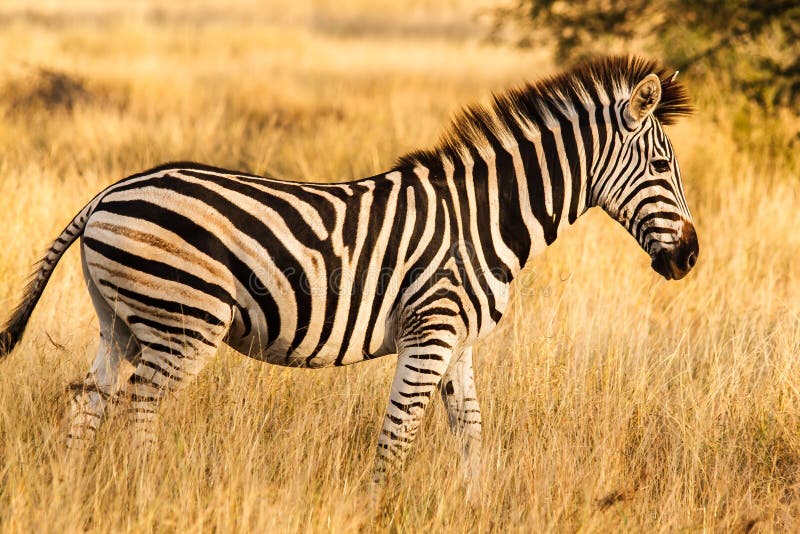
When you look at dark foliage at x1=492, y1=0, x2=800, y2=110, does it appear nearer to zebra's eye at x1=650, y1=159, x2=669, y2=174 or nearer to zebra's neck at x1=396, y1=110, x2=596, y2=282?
zebra's eye at x1=650, y1=159, x2=669, y2=174

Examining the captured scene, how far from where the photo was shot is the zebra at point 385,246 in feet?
12.6

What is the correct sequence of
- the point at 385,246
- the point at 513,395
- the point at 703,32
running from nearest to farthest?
1. the point at 385,246
2. the point at 513,395
3. the point at 703,32

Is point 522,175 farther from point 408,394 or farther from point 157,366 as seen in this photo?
point 157,366

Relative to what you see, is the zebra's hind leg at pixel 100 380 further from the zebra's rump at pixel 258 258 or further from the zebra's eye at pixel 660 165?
the zebra's eye at pixel 660 165

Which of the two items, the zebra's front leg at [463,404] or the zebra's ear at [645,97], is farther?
the zebra's front leg at [463,404]

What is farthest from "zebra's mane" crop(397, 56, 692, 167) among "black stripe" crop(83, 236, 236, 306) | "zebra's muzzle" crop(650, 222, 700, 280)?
"black stripe" crop(83, 236, 236, 306)

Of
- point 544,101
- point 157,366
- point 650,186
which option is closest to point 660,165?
point 650,186

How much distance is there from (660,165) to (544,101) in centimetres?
62

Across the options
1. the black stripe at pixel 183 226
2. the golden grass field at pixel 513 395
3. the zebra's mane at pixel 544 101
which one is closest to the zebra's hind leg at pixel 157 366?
the golden grass field at pixel 513 395

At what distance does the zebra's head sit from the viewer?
4305 mm

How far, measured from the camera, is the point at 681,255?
14.1 feet

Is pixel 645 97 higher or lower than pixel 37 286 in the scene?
higher

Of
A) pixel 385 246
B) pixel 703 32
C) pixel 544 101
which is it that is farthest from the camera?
pixel 703 32

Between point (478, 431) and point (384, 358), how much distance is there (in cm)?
119
